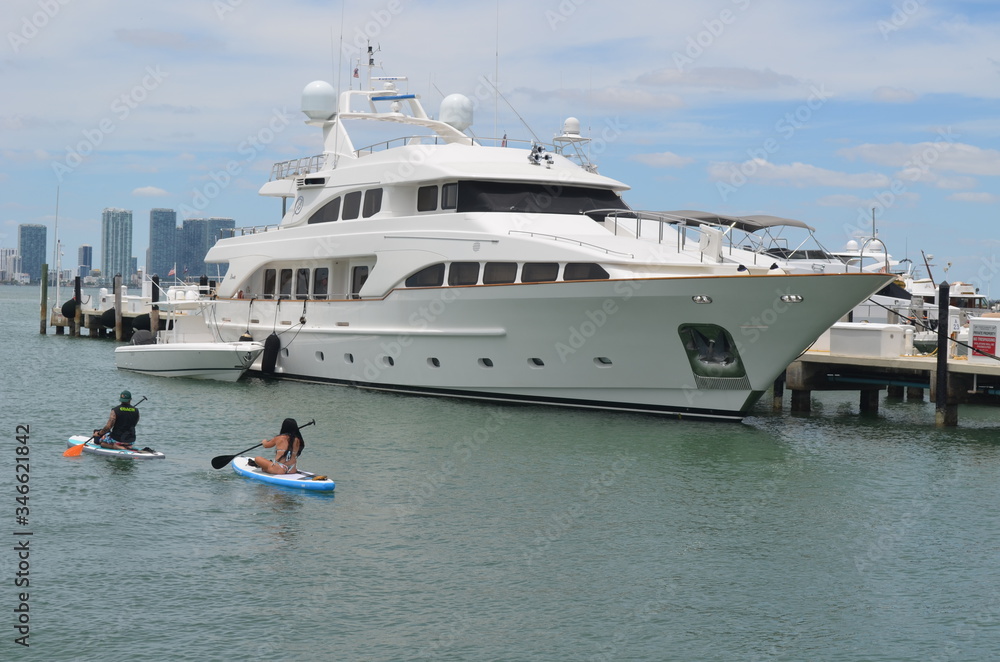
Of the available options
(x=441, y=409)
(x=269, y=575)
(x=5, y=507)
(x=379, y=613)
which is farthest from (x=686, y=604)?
(x=441, y=409)

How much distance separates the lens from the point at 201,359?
28984 millimetres

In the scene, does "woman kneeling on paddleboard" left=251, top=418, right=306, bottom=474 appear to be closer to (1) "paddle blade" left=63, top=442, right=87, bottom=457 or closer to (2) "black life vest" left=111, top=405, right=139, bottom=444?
(2) "black life vest" left=111, top=405, right=139, bottom=444

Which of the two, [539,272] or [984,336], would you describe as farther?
[539,272]

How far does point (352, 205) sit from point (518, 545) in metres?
15.3

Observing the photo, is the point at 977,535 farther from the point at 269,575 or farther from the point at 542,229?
the point at 542,229

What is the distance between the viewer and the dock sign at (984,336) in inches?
840

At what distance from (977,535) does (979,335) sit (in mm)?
8819

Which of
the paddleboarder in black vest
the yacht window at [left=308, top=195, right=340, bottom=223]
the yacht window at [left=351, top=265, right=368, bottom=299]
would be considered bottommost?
the paddleboarder in black vest

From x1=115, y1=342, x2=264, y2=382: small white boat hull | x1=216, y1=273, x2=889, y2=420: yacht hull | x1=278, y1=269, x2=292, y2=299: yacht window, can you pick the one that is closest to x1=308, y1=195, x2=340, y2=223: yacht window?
x1=278, y1=269, x2=292, y2=299: yacht window

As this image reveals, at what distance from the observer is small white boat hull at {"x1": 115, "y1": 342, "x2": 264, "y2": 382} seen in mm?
28453

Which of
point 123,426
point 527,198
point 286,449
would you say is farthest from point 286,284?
point 286,449

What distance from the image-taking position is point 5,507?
47.1ft

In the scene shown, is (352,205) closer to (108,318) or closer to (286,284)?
(286,284)

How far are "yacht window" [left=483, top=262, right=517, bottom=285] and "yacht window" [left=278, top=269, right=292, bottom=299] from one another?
8854mm
